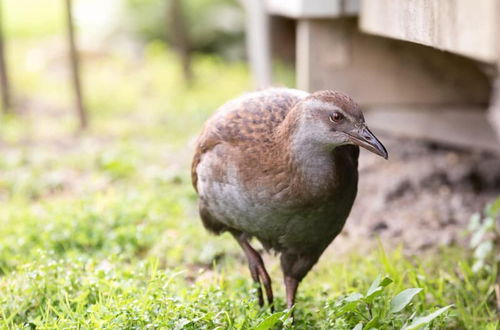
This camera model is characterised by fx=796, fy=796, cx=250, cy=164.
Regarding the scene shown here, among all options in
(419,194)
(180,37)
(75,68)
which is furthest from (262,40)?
(419,194)

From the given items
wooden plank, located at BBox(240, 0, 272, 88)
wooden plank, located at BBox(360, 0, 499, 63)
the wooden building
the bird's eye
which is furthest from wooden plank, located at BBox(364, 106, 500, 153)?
the bird's eye

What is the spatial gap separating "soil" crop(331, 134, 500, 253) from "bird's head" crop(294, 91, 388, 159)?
5.67ft

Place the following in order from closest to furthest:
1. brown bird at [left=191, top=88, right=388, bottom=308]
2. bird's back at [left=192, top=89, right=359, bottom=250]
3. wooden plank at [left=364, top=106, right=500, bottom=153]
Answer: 1. brown bird at [left=191, top=88, right=388, bottom=308]
2. bird's back at [left=192, top=89, right=359, bottom=250]
3. wooden plank at [left=364, top=106, right=500, bottom=153]

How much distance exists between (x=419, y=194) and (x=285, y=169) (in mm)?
2343

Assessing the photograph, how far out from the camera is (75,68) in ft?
24.9

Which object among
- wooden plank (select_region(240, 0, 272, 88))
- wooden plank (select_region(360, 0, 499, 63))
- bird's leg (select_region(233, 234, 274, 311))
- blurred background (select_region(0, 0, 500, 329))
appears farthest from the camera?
wooden plank (select_region(240, 0, 272, 88))

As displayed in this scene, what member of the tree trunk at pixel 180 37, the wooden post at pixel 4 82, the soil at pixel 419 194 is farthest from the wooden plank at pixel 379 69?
the tree trunk at pixel 180 37

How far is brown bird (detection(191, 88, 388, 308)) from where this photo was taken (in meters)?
→ 3.39

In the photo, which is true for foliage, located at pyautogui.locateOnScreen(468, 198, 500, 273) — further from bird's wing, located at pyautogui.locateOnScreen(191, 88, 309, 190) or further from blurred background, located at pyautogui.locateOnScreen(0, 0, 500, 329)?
bird's wing, located at pyautogui.locateOnScreen(191, 88, 309, 190)

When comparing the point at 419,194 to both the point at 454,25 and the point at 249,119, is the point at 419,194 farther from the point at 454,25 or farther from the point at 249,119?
the point at 454,25

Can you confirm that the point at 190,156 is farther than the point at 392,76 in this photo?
Yes

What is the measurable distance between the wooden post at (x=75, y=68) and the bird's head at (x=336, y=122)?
14.7 feet

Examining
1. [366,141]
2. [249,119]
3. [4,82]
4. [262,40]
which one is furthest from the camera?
[4,82]

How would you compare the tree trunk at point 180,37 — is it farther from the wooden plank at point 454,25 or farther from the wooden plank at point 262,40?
the wooden plank at point 454,25
